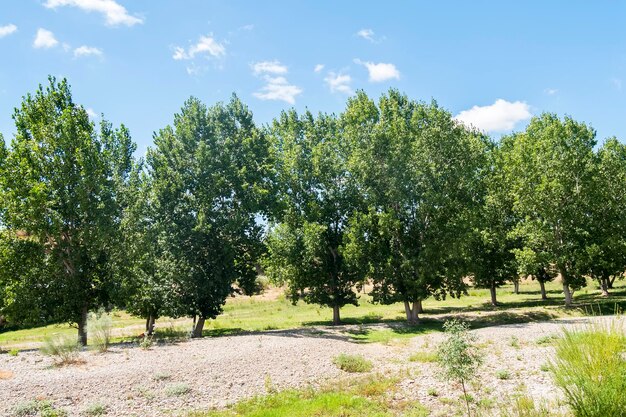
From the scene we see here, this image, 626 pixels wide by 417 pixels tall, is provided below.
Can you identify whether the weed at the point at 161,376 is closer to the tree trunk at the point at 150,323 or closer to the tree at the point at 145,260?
the tree at the point at 145,260

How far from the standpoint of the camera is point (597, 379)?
894 cm

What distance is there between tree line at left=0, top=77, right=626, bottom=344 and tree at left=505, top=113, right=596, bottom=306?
156 millimetres

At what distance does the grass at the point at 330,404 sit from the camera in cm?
1594

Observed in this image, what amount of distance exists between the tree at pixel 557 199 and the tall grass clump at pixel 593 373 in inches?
1459

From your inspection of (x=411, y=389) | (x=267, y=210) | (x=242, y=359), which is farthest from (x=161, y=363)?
(x=267, y=210)

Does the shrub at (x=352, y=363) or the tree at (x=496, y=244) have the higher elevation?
the tree at (x=496, y=244)

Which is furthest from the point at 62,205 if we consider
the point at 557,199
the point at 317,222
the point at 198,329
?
the point at 557,199

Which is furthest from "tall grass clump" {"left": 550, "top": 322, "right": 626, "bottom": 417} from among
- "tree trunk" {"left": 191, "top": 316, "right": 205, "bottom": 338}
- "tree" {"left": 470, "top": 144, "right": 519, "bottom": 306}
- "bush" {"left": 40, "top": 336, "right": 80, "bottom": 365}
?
"tree" {"left": 470, "top": 144, "right": 519, "bottom": 306}

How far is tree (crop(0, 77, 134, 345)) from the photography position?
102 feet

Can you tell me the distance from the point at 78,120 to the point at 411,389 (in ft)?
108

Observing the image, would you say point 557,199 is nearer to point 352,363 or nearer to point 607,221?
point 607,221

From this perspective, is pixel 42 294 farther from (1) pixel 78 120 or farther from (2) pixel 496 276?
(2) pixel 496 276

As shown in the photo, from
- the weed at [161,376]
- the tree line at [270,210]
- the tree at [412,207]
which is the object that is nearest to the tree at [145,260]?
the tree line at [270,210]

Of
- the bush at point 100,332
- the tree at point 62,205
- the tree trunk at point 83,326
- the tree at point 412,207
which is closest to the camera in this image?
the bush at point 100,332
